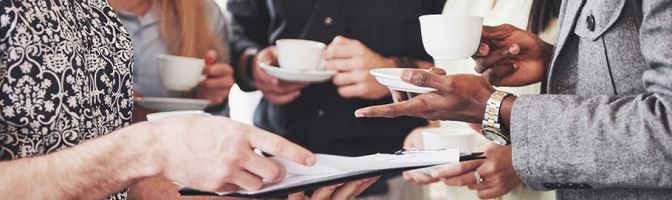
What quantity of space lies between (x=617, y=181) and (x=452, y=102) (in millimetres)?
269

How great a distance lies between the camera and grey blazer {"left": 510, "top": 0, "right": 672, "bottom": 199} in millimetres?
970

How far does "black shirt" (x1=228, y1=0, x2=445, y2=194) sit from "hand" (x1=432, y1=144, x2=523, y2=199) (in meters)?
0.86

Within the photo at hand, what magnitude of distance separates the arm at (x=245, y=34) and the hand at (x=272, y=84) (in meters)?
0.04

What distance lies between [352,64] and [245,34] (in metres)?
0.47

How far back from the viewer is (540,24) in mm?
1603

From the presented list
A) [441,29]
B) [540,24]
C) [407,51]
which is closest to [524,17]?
[540,24]

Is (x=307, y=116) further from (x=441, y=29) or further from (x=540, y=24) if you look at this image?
(x=441, y=29)

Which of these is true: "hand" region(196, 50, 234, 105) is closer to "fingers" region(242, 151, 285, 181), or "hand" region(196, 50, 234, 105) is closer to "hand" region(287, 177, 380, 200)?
"hand" region(287, 177, 380, 200)

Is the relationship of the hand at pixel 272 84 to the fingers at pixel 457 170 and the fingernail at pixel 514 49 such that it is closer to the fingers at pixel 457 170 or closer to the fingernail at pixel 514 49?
the fingers at pixel 457 170

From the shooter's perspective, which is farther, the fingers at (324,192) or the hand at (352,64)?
the hand at (352,64)

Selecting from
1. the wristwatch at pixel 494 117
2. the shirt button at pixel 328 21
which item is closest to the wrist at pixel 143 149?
the wristwatch at pixel 494 117

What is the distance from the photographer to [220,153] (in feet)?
2.80

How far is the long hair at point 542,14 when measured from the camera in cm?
158

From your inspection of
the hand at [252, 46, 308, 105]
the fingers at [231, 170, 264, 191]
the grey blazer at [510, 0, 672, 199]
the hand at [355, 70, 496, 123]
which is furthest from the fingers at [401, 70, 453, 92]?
→ the hand at [252, 46, 308, 105]
